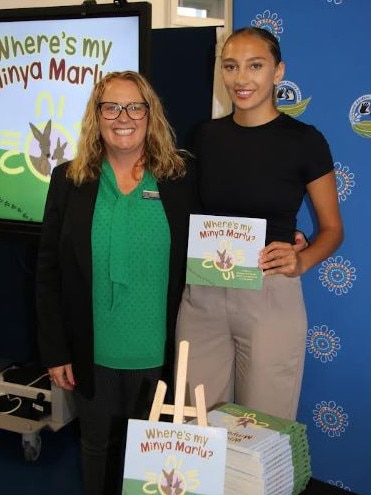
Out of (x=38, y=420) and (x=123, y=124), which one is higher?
(x=123, y=124)

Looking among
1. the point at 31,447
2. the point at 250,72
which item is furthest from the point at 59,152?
the point at 31,447

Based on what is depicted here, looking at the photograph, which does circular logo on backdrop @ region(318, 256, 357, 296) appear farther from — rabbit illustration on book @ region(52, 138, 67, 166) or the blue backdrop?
rabbit illustration on book @ region(52, 138, 67, 166)

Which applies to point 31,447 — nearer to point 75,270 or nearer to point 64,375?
point 64,375

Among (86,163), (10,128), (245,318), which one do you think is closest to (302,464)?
(245,318)

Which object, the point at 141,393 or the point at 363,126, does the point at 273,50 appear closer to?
the point at 363,126

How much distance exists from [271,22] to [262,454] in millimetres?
1525

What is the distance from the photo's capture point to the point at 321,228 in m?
1.70

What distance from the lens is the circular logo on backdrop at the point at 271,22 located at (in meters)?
2.09

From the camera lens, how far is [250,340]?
166cm

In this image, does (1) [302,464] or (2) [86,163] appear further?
(2) [86,163]

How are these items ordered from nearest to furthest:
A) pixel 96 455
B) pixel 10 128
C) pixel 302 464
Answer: pixel 302 464, pixel 96 455, pixel 10 128

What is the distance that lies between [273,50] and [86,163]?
2.06 feet

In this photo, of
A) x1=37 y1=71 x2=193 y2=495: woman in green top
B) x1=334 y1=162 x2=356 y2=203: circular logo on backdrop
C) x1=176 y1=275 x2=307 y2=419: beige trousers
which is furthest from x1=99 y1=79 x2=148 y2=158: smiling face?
x1=334 y1=162 x2=356 y2=203: circular logo on backdrop

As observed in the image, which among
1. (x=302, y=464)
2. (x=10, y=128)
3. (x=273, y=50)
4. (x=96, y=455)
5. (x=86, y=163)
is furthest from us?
(x=10, y=128)
